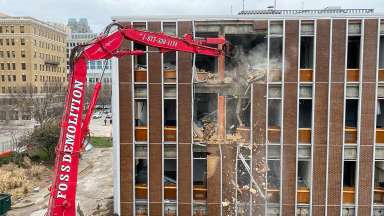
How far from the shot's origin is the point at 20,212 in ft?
62.5

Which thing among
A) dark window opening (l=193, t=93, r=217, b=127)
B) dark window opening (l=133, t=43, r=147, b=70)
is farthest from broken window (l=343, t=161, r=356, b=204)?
dark window opening (l=133, t=43, r=147, b=70)

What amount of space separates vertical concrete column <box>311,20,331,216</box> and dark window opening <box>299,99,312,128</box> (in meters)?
0.70

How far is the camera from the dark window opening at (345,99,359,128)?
15288mm

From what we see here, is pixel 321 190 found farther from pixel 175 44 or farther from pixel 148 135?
pixel 175 44

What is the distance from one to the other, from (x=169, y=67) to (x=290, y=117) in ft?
18.8

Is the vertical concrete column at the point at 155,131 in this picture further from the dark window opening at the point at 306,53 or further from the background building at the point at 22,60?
the background building at the point at 22,60

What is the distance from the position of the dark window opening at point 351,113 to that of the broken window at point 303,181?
258cm

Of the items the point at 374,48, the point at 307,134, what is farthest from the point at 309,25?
the point at 307,134

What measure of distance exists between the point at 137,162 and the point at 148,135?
2.07 meters

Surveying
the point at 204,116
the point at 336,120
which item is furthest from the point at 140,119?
the point at 336,120

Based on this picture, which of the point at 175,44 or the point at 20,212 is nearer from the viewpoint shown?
the point at 175,44

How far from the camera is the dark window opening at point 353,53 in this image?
14.9 metres

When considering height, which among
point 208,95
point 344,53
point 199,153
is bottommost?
point 199,153

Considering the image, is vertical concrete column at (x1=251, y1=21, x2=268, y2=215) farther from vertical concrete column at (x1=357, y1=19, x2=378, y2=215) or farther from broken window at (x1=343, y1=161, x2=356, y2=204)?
vertical concrete column at (x1=357, y1=19, x2=378, y2=215)
